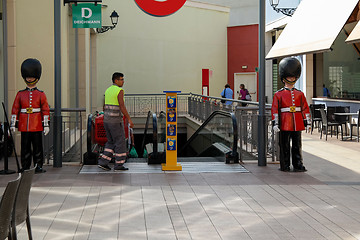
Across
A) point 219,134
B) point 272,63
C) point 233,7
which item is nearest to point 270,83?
point 272,63

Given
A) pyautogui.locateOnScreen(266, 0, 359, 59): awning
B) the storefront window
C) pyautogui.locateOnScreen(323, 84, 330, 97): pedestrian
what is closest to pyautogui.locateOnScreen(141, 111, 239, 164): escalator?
pyautogui.locateOnScreen(266, 0, 359, 59): awning

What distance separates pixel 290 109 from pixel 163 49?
1970 centimetres

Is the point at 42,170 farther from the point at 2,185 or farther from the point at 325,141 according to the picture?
the point at 325,141

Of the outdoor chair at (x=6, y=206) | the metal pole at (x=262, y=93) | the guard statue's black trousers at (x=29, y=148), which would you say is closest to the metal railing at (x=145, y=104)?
the metal pole at (x=262, y=93)

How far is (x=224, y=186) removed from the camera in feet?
27.3

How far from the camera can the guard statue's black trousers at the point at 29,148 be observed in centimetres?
954

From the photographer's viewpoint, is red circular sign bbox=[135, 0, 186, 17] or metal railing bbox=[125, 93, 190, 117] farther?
metal railing bbox=[125, 93, 190, 117]

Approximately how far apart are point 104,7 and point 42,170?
18847 mm

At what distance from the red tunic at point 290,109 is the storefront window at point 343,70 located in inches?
314

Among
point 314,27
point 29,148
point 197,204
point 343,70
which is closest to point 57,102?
point 29,148

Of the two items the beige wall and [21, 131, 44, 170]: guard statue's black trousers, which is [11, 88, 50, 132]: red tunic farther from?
the beige wall

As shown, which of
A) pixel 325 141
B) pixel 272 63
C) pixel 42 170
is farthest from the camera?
pixel 272 63

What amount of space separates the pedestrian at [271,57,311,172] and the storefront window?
795 cm

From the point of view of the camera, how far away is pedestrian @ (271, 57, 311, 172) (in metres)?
9.76
